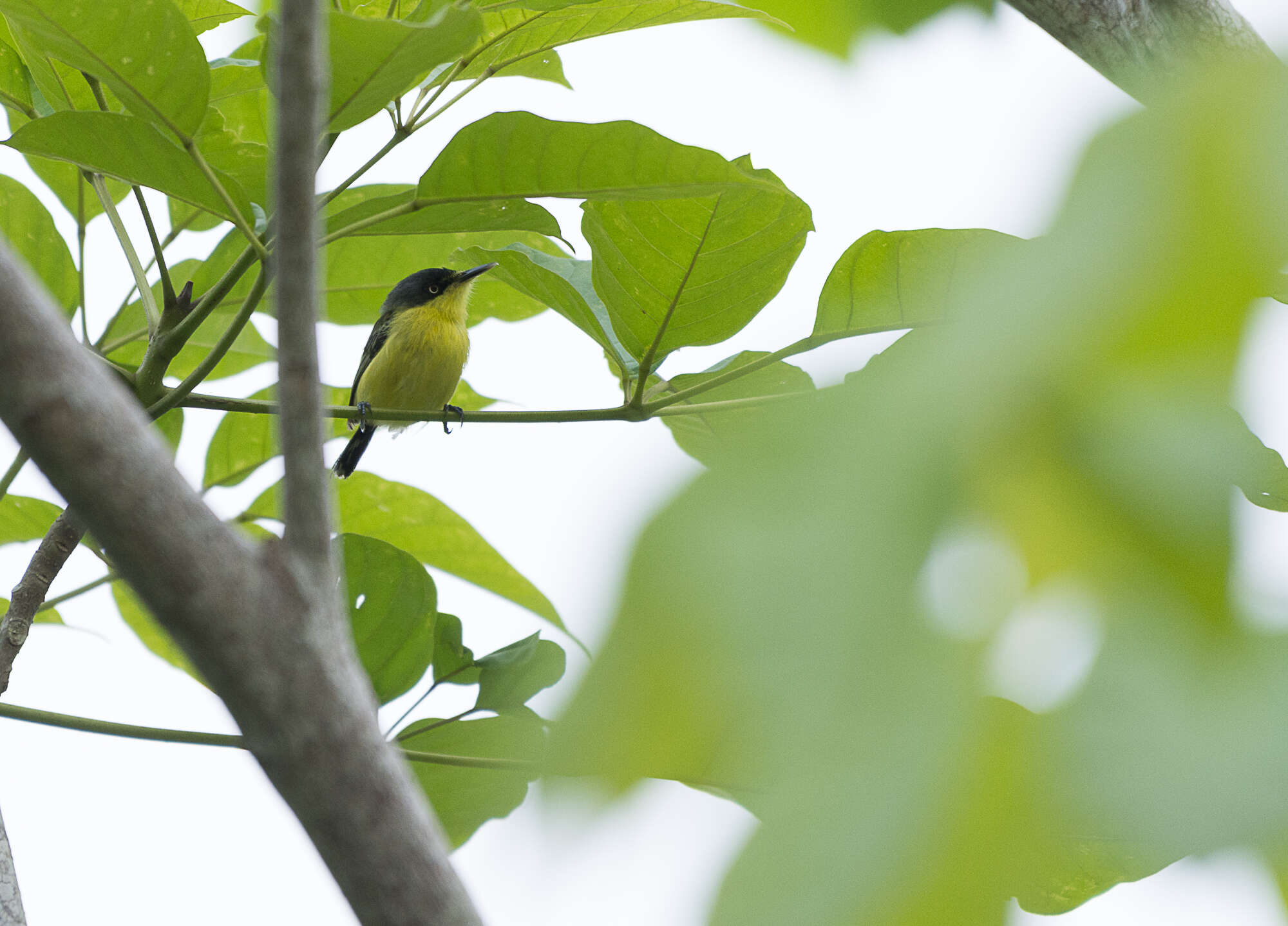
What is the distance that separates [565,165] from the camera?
0.78 meters

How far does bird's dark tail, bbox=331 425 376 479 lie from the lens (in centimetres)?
279

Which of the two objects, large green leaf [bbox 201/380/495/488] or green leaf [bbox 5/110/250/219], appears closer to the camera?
green leaf [bbox 5/110/250/219]

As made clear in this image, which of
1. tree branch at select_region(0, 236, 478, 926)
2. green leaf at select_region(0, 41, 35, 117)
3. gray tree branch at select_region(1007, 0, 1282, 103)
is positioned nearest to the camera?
tree branch at select_region(0, 236, 478, 926)

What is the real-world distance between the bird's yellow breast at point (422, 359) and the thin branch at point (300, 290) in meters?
2.11

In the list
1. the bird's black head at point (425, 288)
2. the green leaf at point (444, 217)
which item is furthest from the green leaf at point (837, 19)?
the bird's black head at point (425, 288)

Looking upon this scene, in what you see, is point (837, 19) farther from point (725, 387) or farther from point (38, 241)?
point (38, 241)

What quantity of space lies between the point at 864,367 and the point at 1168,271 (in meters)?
0.05

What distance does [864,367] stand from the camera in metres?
0.19

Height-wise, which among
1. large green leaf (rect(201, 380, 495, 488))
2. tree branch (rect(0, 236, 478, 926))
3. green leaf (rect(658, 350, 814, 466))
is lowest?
tree branch (rect(0, 236, 478, 926))

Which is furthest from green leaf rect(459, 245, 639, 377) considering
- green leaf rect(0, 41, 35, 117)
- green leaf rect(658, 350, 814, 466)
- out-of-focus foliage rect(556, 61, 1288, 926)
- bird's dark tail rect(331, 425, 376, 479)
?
bird's dark tail rect(331, 425, 376, 479)

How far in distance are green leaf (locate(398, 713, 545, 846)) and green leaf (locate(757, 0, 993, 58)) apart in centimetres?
65

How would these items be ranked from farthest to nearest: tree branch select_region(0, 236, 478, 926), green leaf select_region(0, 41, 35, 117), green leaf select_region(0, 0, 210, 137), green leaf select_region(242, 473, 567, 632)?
1. green leaf select_region(242, 473, 567, 632)
2. green leaf select_region(0, 41, 35, 117)
3. green leaf select_region(0, 0, 210, 137)
4. tree branch select_region(0, 236, 478, 926)

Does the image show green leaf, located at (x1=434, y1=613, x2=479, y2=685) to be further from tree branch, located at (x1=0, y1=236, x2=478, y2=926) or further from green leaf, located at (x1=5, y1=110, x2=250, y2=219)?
tree branch, located at (x1=0, y1=236, x2=478, y2=926)

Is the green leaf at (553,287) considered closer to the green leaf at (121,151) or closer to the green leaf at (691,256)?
the green leaf at (691,256)
